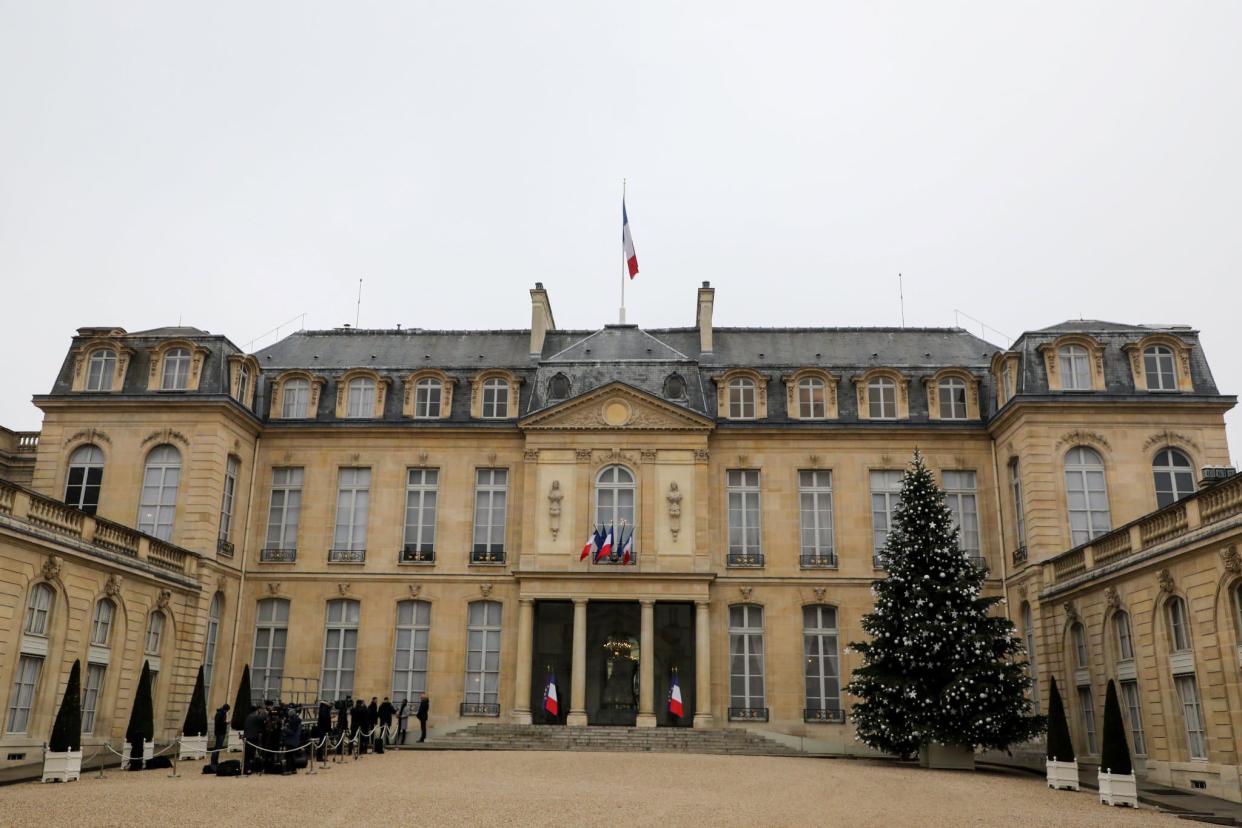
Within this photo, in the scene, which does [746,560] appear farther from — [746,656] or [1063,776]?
[1063,776]

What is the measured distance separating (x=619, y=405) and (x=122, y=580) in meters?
13.1

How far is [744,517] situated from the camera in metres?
30.1

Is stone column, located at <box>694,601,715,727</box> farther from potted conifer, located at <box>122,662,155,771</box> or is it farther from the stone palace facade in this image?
potted conifer, located at <box>122,662,155,771</box>

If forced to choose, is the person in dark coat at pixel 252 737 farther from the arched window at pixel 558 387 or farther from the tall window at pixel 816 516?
the tall window at pixel 816 516

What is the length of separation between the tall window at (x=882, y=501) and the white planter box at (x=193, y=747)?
1721 centimetres

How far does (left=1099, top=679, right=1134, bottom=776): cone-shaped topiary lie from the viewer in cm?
1717

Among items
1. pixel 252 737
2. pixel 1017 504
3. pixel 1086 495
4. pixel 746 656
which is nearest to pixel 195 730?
pixel 252 737

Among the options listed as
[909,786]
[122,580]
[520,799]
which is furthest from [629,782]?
[122,580]

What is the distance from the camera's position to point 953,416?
30234 mm

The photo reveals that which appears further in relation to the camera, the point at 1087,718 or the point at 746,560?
the point at 746,560

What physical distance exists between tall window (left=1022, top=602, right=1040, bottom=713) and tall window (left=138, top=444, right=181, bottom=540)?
21537mm

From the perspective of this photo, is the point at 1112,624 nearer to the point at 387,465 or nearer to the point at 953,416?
the point at 953,416

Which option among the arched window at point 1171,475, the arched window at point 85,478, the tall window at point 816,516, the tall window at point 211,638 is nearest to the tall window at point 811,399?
the tall window at point 816,516

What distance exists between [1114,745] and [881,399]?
47.4 ft
